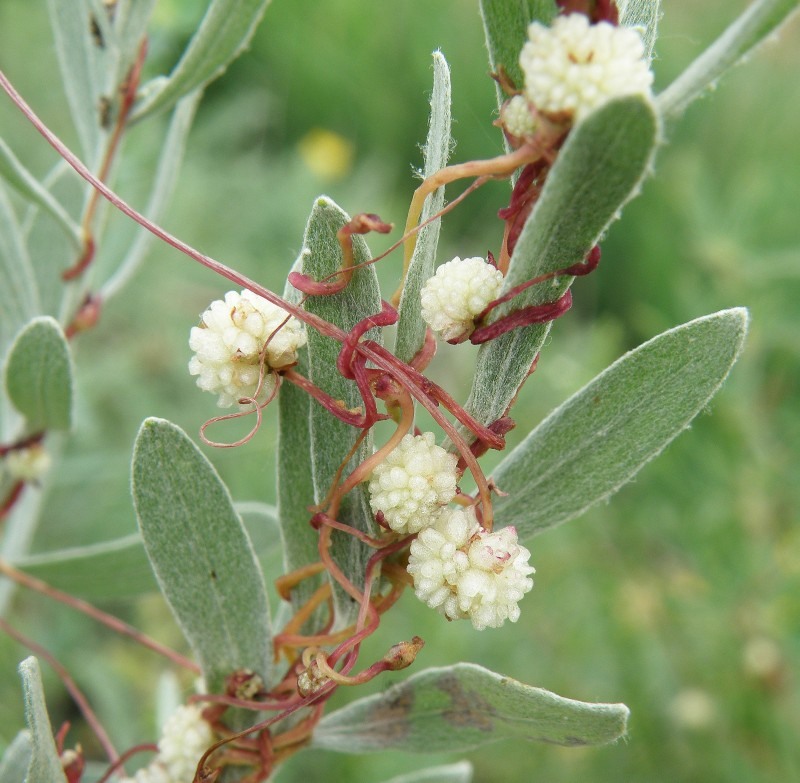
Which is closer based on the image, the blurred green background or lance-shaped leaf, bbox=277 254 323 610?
lance-shaped leaf, bbox=277 254 323 610

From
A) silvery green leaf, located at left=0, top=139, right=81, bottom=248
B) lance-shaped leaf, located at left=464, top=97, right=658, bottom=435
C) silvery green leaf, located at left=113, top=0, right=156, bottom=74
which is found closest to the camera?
lance-shaped leaf, located at left=464, top=97, right=658, bottom=435

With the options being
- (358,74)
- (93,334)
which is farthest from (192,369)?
(358,74)

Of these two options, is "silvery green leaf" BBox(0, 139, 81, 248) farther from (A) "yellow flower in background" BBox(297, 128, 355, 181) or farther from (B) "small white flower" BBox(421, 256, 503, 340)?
(A) "yellow flower in background" BBox(297, 128, 355, 181)

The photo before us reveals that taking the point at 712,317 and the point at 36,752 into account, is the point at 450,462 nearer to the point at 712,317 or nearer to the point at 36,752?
the point at 712,317

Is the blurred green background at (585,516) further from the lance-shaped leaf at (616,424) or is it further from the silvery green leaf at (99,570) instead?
the lance-shaped leaf at (616,424)

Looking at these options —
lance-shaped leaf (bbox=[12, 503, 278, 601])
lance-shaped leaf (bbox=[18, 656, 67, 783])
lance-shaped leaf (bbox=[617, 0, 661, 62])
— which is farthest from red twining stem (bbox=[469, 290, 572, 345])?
lance-shaped leaf (bbox=[12, 503, 278, 601])
